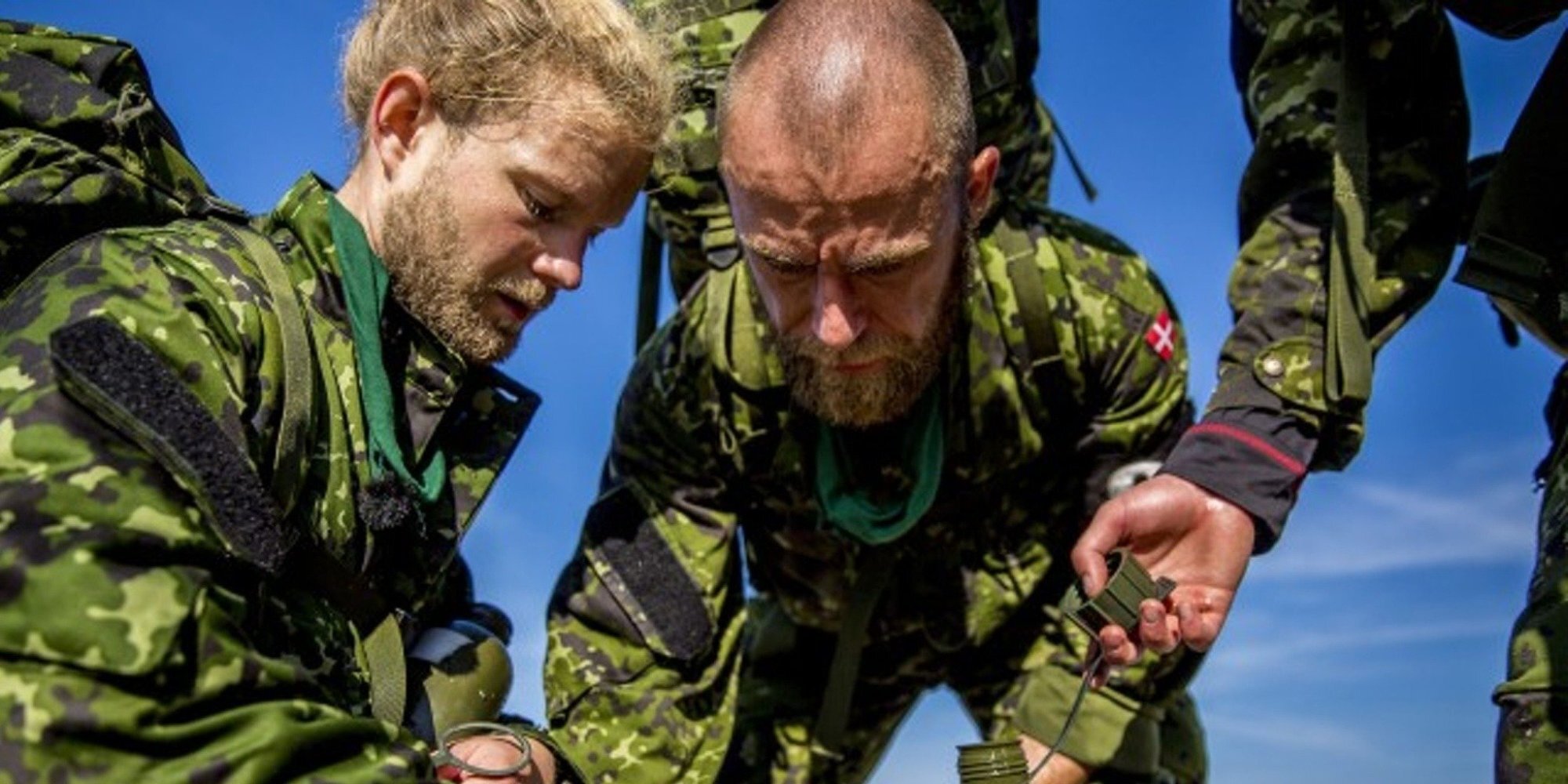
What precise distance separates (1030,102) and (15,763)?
397cm

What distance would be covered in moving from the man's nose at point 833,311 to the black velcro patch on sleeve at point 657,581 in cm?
88

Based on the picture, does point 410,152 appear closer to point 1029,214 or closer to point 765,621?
point 1029,214

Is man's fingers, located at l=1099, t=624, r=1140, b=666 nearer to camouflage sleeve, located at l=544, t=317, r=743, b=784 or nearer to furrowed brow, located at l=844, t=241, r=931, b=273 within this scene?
furrowed brow, located at l=844, t=241, r=931, b=273

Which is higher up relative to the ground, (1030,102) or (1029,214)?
(1030,102)

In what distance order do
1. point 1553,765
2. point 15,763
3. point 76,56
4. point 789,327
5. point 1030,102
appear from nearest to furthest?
point 15,763, point 1553,765, point 76,56, point 789,327, point 1030,102

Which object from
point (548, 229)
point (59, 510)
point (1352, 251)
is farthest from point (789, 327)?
point (59, 510)

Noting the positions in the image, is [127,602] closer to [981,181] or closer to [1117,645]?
[1117,645]

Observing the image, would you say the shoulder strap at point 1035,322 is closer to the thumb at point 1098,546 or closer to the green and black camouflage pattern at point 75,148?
the thumb at point 1098,546

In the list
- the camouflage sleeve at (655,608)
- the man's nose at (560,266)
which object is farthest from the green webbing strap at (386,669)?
the camouflage sleeve at (655,608)

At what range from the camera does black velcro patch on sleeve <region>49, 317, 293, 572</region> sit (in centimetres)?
257

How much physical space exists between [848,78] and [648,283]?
4.79 feet

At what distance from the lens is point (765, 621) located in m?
5.70

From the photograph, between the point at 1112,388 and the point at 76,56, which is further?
the point at 1112,388

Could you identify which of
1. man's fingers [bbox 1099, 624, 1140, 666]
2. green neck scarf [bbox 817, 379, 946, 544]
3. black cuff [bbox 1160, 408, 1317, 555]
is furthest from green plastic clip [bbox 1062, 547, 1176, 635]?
green neck scarf [bbox 817, 379, 946, 544]
